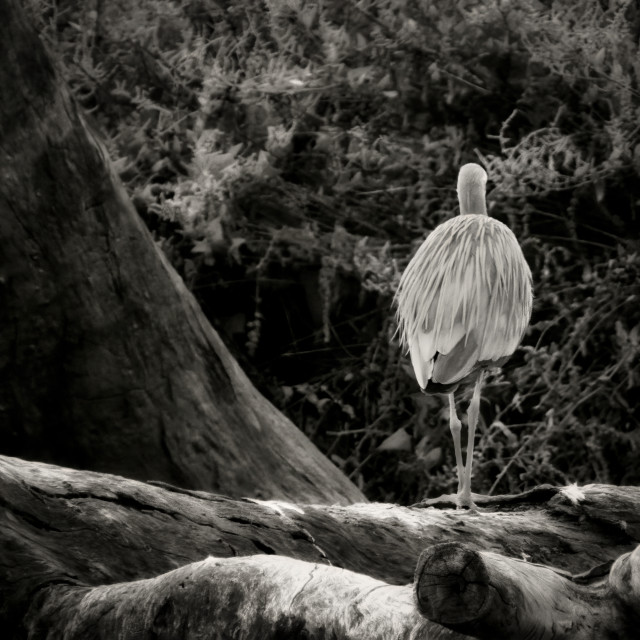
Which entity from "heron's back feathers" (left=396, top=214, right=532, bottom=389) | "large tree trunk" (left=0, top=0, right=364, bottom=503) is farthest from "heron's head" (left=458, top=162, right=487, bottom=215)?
"large tree trunk" (left=0, top=0, right=364, bottom=503)

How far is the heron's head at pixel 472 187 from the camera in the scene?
12.2 ft

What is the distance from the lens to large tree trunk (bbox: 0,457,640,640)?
63.4 inches

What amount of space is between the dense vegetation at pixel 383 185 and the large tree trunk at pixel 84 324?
62.4 inches

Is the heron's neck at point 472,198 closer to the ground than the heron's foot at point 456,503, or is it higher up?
higher up

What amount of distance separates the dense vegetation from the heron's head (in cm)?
114

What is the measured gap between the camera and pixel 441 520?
2.98 m

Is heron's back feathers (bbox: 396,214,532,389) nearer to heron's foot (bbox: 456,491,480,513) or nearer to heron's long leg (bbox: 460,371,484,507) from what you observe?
heron's long leg (bbox: 460,371,484,507)

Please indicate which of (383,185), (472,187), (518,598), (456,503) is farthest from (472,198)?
(518,598)

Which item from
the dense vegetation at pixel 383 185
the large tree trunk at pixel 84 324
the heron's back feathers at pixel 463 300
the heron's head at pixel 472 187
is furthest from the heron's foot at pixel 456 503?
the dense vegetation at pixel 383 185

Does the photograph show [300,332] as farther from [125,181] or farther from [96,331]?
[96,331]

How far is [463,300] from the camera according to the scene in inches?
130

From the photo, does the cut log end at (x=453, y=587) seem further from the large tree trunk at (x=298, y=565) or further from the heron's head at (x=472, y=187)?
the heron's head at (x=472, y=187)

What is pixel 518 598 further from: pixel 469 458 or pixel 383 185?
pixel 383 185

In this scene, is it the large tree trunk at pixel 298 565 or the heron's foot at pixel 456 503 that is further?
the heron's foot at pixel 456 503
